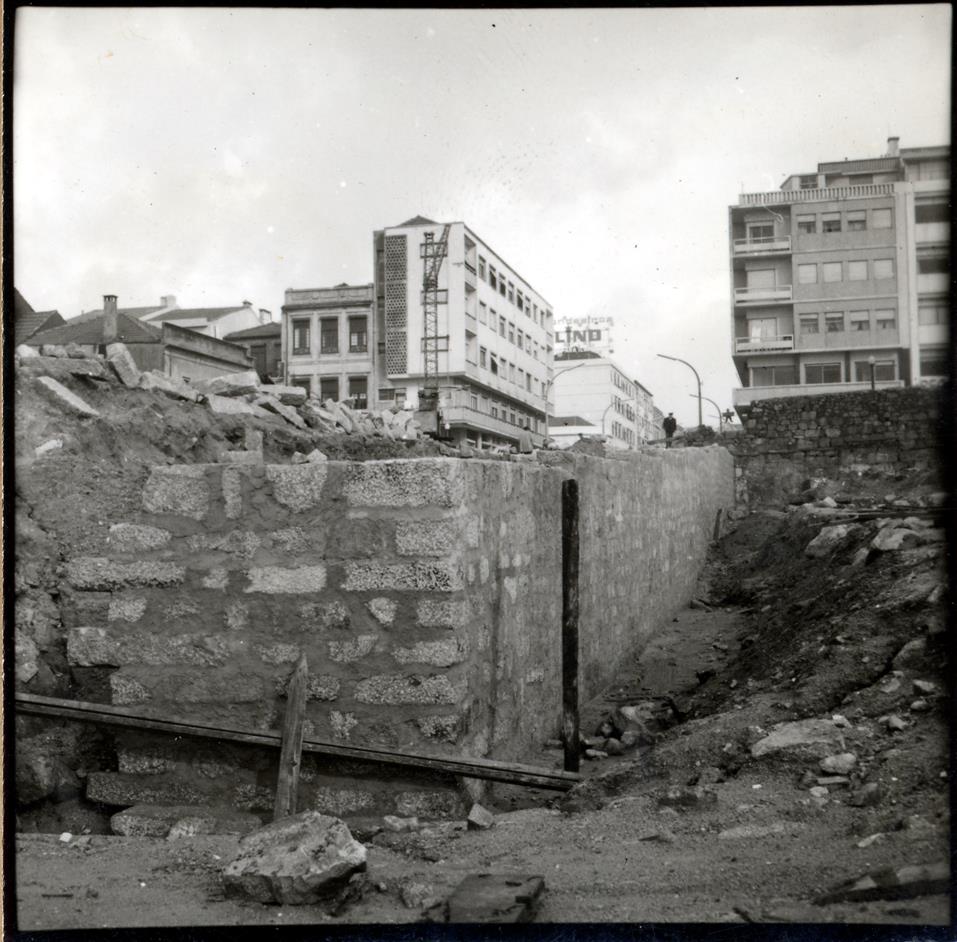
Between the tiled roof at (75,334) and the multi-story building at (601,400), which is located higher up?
the multi-story building at (601,400)

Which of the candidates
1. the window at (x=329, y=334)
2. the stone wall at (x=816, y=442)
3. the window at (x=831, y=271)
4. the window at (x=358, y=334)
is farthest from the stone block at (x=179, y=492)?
the stone wall at (x=816, y=442)

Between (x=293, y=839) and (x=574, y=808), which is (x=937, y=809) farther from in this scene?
(x=293, y=839)

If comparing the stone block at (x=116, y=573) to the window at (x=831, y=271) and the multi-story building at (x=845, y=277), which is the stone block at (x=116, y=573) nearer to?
the multi-story building at (x=845, y=277)

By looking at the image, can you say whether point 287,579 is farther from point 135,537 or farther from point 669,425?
point 669,425

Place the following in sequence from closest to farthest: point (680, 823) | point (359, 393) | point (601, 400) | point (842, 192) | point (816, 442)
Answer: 1. point (680, 823)
2. point (842, 192)
3. point (359, 393)
4. point (601, 400)
5. point (816, 442)

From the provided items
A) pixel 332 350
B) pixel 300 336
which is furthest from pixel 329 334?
pixel 300 336

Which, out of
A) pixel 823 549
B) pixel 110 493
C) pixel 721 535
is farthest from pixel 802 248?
pixel 110 493
